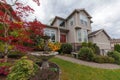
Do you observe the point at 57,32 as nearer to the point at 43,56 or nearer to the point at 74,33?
the point at 74,33

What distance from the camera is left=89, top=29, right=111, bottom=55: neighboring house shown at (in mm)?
24625

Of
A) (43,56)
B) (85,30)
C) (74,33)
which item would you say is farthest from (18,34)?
(85,30)

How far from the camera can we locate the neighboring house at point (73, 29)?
73.2 feet

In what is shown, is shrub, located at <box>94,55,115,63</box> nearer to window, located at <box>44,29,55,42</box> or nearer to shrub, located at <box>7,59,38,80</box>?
window, located at <box>44,29,55,42</box>

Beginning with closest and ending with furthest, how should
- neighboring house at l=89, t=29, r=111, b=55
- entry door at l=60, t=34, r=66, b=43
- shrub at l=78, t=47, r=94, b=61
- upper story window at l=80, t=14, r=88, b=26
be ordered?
shrub at l=78, t=47, r=94, b=61 < entry door at l=60, t=34, r=66, b=43 < upper story window at l=80, t=14, r=88, b=26 < neighboring house at l=89, t=29, r=111, b=55

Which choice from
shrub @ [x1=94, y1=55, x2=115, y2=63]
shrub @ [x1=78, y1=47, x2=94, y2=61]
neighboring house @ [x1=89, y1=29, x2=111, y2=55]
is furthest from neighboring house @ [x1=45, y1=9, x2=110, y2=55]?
shrub @ [x1=94, y1=55, x2=115, y2=63]

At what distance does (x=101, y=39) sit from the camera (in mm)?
26516

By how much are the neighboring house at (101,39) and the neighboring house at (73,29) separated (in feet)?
4.21

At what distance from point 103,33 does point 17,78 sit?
2519 centimetres

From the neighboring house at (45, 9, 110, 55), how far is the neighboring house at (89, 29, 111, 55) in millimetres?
1284

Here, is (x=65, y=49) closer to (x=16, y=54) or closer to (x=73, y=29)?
(x=73, y=29)

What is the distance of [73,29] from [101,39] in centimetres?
775

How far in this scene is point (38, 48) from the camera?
Answer: 658 inches

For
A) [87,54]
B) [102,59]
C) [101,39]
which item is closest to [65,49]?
[87,54]
